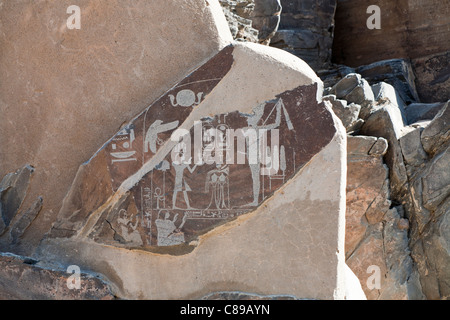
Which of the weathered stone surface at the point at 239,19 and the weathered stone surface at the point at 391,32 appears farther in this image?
the weathered stone surface at the point at 391,32

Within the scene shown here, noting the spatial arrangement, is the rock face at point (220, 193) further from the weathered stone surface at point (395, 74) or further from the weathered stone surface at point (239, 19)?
the weathered stone surface at point (395, 74)

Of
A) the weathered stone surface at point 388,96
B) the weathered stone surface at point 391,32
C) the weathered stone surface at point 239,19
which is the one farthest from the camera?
the weathered stone surface at point 391,32

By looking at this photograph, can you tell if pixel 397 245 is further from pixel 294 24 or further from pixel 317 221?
pixel 294 24

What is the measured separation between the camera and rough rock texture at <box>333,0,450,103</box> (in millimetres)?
7207

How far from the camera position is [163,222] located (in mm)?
3346

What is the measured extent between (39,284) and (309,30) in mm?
5455

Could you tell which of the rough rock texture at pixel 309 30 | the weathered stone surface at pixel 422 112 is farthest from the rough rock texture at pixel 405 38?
the weathered stone surface at pixel 422 112

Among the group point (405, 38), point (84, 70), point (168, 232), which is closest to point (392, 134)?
point (405, 38)

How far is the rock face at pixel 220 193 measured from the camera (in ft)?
10.6

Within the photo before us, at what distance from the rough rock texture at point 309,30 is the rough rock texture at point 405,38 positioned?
0.40 meters

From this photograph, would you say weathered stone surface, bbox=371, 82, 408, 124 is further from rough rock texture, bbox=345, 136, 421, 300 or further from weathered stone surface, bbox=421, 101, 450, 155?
rough rock texture, bbox=345, 136, 421, 300

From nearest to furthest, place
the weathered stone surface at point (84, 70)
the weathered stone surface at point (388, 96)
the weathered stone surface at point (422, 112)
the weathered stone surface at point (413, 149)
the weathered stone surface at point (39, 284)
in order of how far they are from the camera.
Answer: the weathered stone surface at point (39, 284) < the weathered stone surface at point (84, 70) < the weathered stone surface at point (413, 149) < the weathered stone surface at point (388, 96) < the weathered stone surface at point (422, 112)

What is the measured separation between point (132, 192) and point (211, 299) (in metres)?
0.78

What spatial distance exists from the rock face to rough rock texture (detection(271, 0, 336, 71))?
14.1ft
